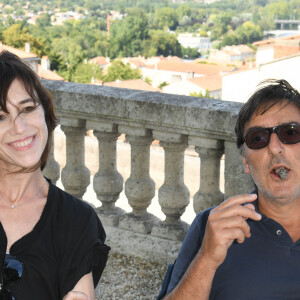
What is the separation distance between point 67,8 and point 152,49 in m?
75.3

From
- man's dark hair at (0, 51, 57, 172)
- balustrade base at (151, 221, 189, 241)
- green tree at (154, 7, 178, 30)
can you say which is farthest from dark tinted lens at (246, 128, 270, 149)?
green tree at (154, 7, 178, 30)

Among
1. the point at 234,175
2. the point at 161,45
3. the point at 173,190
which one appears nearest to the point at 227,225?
the point at 234,175

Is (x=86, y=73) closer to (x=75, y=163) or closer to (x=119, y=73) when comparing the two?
(x=119, y=73)

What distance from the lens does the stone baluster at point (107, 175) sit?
362 centimetres

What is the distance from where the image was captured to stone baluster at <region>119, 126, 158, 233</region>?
3.50 meters

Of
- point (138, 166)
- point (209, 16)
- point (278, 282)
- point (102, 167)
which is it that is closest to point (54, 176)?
point (102, 167)

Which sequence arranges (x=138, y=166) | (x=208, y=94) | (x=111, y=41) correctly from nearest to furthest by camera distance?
(x=138, y=166), (x=208, y=94), (x=111, y=41)

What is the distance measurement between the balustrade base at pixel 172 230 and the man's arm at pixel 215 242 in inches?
56.4

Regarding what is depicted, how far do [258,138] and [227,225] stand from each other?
383mm

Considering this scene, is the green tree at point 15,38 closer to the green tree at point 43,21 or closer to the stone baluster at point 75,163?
the stone baluster at point 75,163

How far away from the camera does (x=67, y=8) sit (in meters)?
188

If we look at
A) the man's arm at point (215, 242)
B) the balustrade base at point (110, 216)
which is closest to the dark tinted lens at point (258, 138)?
the man's arm at point (215, 242)

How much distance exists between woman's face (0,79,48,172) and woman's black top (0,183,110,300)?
172 mm

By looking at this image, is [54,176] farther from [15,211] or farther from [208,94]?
[208,94]
